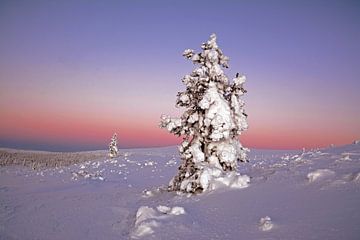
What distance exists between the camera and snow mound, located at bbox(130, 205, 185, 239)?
11383 mm

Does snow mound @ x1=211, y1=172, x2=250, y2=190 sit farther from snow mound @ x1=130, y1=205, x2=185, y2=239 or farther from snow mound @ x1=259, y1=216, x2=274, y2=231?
snow mound @ x1=259, y1=216, x2=274, y2=231

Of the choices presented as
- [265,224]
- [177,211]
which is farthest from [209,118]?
[265,224]

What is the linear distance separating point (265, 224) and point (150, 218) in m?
4.42

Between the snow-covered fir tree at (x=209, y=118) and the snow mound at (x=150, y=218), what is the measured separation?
5.74m

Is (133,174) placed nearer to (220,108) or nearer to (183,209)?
(220,108)

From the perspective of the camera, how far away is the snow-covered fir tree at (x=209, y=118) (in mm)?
19438

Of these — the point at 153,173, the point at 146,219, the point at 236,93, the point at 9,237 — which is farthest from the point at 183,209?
the point at 153,173

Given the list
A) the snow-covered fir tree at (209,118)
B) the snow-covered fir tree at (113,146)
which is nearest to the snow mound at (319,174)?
the snow-covered fir tree at (209,118)

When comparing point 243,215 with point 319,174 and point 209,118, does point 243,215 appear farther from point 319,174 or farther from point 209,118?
point 209,118

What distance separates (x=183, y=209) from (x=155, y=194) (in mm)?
7839

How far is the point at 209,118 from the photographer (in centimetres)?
1945

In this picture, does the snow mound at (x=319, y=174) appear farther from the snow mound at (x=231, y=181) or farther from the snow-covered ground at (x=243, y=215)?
the snow mound at (x=231, y=181)

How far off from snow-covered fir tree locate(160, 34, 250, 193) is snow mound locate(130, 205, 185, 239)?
5738 millimetres

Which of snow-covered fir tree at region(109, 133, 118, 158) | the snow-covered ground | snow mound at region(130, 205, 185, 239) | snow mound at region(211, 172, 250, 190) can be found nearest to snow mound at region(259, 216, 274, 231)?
the snow-covered ground
